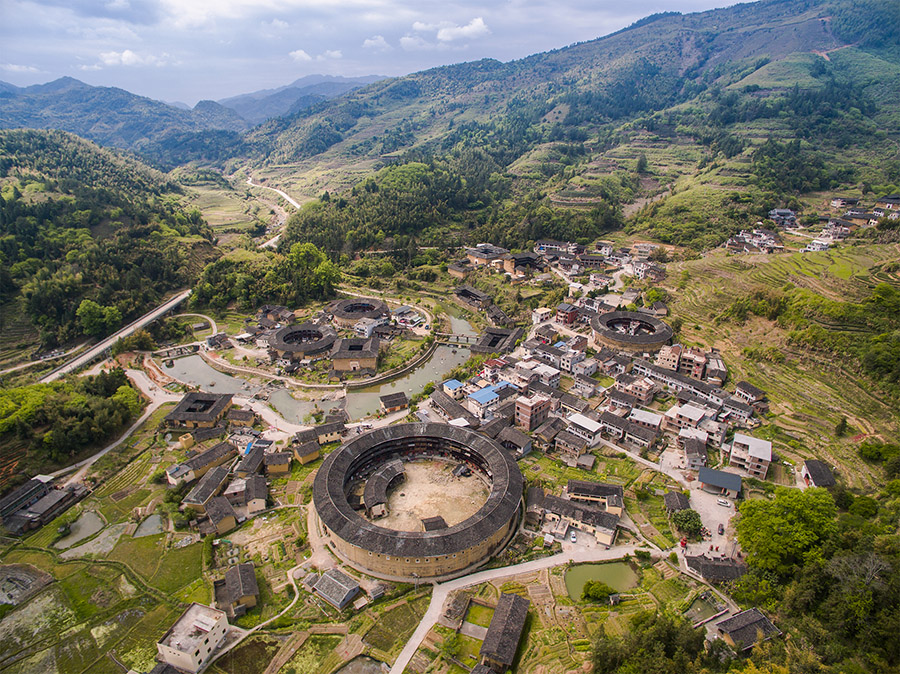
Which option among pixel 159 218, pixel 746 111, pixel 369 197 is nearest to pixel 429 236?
pixel 369 197

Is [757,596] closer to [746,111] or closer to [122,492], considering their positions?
[122,492]

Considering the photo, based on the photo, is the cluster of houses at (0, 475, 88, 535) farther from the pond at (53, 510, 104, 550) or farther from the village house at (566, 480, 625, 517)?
the village house at (566, 480, 625, 517)

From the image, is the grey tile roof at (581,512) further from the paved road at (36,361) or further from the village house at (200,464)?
the paved road at (36,361)

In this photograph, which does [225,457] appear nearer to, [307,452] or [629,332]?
[307,452]

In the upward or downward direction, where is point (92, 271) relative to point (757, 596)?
upward

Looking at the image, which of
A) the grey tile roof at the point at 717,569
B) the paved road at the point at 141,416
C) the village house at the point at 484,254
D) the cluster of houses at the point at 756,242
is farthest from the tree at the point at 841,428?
the paved road at the point at 141,416

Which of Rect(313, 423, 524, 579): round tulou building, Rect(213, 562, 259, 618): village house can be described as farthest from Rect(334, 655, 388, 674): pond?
Rect(213, 562, 259, 618): village house

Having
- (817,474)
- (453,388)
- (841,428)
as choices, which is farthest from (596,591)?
(841,428)
